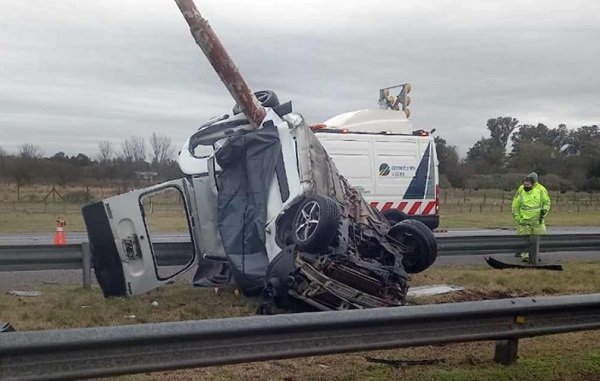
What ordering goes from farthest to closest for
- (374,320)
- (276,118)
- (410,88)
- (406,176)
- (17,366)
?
(410,88) → (406,176) → (276,118) → (374,320) → (17,366)

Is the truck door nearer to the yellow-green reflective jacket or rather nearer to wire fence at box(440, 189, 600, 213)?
the yellow-green reflective jacket

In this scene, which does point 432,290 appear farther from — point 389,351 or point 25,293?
point 25,293

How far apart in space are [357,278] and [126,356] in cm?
308

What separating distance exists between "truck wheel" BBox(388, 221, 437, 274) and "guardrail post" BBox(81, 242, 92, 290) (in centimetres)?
358

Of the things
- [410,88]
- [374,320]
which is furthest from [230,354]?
[410,88]

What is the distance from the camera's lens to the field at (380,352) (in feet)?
15.6

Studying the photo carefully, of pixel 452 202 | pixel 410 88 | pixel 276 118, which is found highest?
pixel 410 88

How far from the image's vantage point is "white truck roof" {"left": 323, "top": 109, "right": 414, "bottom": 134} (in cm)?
1472

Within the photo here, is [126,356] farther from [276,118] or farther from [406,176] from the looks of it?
[406,176]

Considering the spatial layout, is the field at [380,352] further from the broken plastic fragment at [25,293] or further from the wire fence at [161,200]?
the wire fence at [161,200]

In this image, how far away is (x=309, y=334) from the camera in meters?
4.16

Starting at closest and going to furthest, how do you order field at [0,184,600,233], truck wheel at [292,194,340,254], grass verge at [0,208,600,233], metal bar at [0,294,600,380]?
metal bar at [0,294,600,380], truck wheel at [292,194,340,254], grass verge at [0,208,600,233], field at [0,184,600,233]

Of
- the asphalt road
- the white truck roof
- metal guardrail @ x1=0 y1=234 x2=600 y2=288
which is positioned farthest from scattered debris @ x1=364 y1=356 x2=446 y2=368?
the white truck roof

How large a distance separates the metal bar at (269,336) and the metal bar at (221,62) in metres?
3.70
